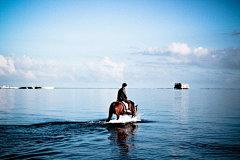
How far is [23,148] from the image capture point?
10305mm

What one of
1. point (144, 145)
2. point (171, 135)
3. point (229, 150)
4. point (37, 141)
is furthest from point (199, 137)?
point (37, 141)

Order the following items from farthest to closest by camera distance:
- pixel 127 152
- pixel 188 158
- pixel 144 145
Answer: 1. pixel 144 145
2. pixel 127 152
3. pixel 188 158

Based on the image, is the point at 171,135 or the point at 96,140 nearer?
the point at 96,140

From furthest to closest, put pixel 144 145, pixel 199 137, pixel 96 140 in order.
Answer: pixel 199 137
pixel 96 140
pixel 144 145

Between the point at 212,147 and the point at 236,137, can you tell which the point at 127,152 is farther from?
the point at 236,137

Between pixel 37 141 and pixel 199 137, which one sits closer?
pixel 37 141

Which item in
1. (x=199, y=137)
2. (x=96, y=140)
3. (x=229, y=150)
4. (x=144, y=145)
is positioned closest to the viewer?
(x=229, y=150)

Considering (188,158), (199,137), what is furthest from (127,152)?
(199,137)

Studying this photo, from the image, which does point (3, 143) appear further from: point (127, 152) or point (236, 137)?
point (236, 137)

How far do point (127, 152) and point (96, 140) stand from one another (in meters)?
2.93

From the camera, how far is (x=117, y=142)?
12.0m

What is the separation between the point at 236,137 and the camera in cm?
1381

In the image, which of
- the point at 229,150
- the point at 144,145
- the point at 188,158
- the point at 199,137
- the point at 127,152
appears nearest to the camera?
the point at 188,158

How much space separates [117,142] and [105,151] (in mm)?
1818
